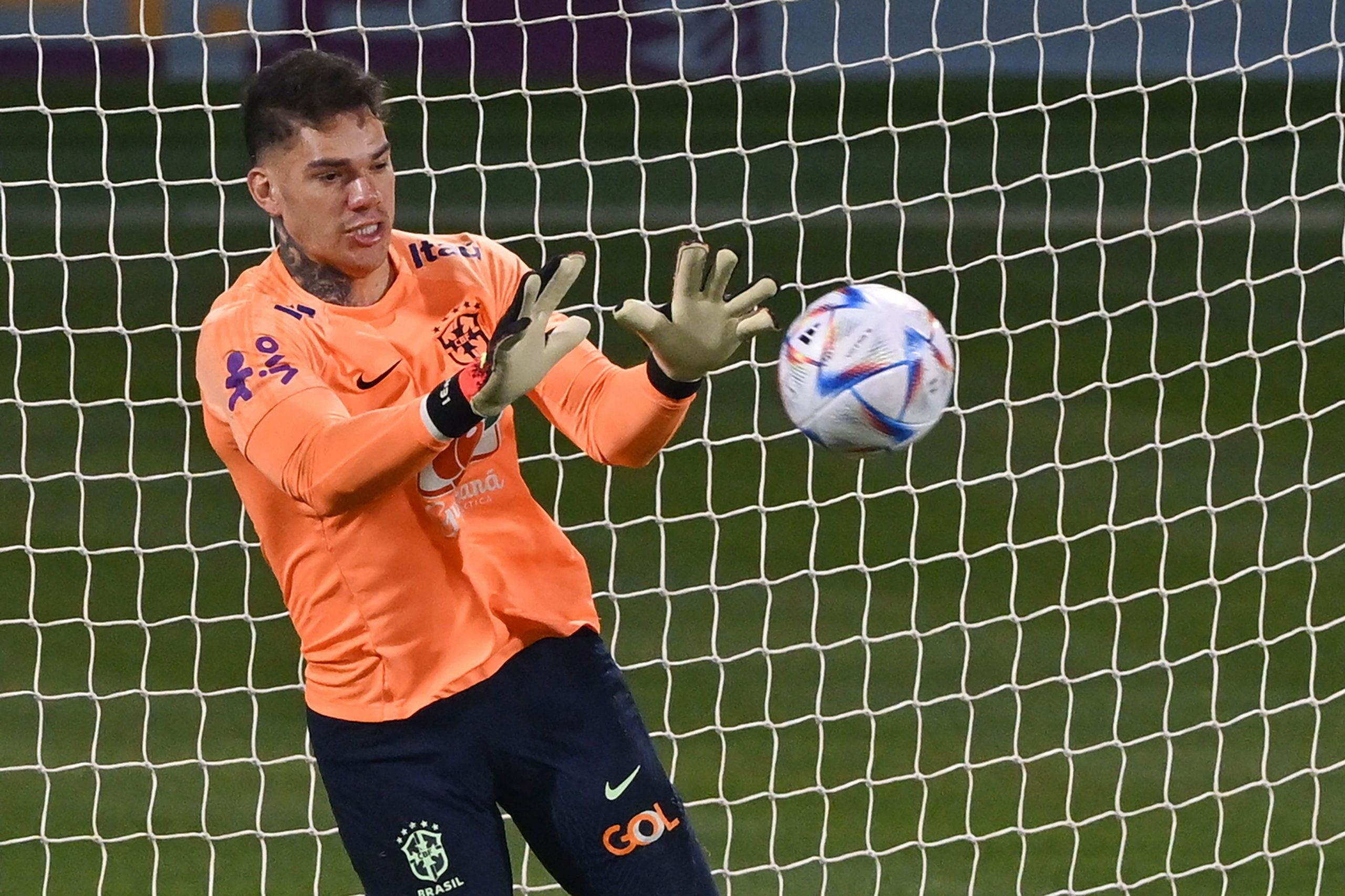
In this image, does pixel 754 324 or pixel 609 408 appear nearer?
pixel 754 324

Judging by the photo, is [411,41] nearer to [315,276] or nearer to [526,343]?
[315,276]

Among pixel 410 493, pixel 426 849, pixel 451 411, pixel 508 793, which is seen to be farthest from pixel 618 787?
pixel 451 411

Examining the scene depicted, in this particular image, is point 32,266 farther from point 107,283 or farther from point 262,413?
point 262,413

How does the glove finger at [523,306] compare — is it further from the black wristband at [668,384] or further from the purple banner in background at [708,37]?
the purple banner in background at [708,37]

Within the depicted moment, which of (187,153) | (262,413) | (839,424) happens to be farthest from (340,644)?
(187,153)

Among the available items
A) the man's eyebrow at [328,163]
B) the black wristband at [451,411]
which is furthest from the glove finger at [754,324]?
the man's eyebrow at [328,163]

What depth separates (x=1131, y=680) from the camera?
5617 mm

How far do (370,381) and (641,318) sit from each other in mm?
466

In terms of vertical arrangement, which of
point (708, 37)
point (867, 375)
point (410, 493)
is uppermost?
point (867, 375)

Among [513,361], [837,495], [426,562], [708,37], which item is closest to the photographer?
[513,361]

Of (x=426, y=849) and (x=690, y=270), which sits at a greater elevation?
(x=690, y=270)

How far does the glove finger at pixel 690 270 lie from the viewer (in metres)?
2.99

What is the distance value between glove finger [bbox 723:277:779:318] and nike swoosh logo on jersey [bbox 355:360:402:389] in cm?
58

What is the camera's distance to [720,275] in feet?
9.95
